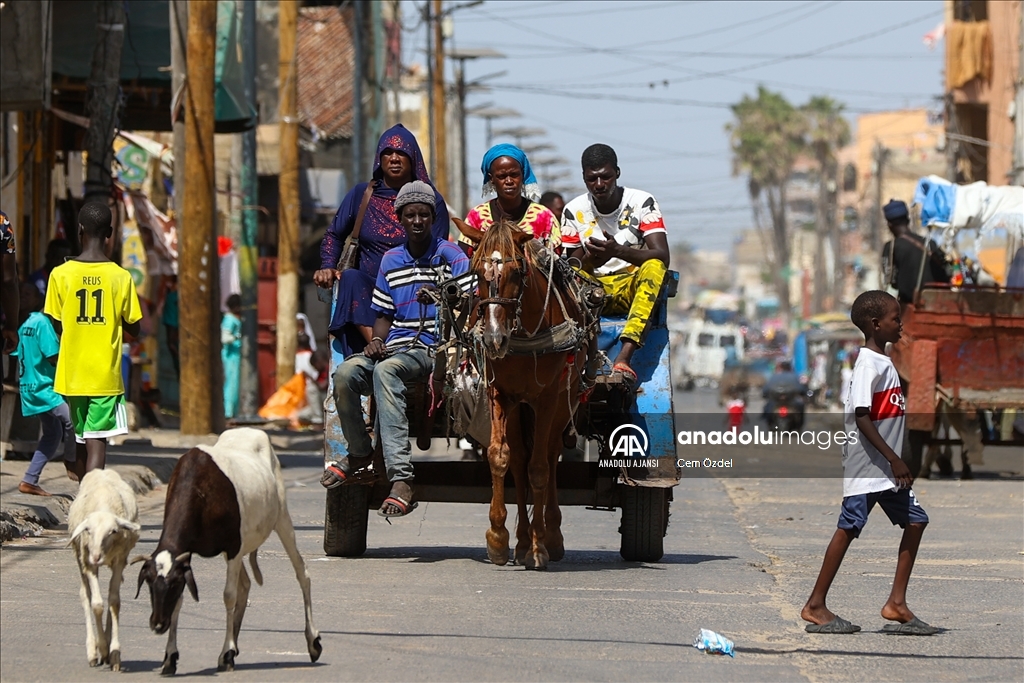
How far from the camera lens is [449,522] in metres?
13.1

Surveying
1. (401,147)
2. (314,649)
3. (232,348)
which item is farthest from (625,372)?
(232,348)

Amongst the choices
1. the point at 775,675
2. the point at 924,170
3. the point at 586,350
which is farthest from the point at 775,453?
the point at 924,170

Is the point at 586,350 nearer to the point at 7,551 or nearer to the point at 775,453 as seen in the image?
the point at 7,551

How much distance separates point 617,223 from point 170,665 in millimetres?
5104

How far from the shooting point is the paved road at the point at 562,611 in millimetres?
6941

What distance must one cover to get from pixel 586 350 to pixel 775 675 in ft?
10.7

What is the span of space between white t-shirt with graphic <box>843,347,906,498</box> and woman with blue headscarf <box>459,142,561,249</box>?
2.57 meters

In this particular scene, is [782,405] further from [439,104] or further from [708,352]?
[708,352]

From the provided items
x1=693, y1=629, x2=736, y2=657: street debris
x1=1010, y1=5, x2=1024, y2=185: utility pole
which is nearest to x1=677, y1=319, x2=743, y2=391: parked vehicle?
x1=1010, y1=5, x2=1024, y2=185: utility pole

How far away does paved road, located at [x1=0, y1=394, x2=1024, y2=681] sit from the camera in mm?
6941

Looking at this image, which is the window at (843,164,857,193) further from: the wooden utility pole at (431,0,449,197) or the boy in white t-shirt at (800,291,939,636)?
the boy in white t-shirt at (800,291,939,636)

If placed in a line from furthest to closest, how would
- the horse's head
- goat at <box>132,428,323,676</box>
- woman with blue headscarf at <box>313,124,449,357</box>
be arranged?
woman with blue headscarf at <box>313,124,449,357</box>
the horse's head
goat at <box>132,428,323,676</box>

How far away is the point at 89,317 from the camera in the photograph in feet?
30.9

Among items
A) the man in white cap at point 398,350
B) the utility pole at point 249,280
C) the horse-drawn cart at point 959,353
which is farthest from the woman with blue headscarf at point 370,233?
the utility pole at point 249,280
